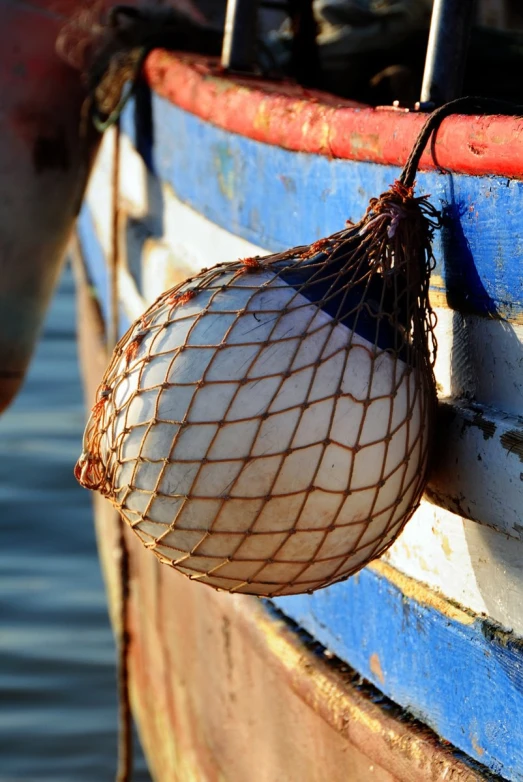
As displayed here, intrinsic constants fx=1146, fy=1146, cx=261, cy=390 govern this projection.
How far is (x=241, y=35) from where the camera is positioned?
2564mm

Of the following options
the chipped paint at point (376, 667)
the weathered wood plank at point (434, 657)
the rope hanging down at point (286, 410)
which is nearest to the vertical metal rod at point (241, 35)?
the rope hanging down at point (286, 410)

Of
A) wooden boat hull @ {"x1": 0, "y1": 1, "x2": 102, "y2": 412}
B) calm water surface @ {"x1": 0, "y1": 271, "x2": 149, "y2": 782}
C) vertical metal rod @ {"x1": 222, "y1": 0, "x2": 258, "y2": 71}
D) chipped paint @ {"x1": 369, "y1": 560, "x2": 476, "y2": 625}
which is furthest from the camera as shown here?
calm water surface @ {"x1": 0, "y1": 271, "x2": 149, "y2": 782}

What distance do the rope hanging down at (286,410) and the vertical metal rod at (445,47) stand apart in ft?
0.57

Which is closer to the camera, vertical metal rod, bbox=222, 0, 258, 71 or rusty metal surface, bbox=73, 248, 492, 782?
rusty metal surface, bbox=73, 248, 492, 782

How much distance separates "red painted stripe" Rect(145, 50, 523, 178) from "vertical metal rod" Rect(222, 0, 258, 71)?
0.21 ft

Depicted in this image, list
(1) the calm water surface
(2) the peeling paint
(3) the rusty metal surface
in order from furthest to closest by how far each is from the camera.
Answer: (1) the calm water surface → (3) the rusty metal surface → (2) the peeling paint

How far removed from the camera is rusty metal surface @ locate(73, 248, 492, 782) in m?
1.83

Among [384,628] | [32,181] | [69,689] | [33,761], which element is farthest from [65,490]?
[384,628]

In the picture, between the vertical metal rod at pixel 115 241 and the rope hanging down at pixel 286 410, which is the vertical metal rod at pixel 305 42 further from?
the rope hanging down at pixel 286 410

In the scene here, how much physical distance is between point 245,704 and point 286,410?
1.22m

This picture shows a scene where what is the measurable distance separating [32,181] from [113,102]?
35cm

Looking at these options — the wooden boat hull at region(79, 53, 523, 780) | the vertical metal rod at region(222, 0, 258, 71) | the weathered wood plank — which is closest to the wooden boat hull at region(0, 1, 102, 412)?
the wooden boat hull at region(79, 53, 523, 780)

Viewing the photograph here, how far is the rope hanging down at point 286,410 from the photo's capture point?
1.41 meters

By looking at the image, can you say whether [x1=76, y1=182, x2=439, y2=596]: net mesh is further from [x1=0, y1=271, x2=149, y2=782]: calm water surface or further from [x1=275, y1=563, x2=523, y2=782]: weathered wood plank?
[x1=0, y1=271, x2=149, y2=782]: calm water surface
